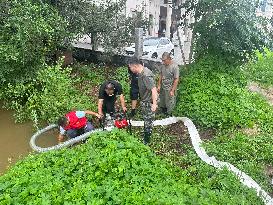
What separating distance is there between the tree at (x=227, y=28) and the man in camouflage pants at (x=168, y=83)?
164 cm

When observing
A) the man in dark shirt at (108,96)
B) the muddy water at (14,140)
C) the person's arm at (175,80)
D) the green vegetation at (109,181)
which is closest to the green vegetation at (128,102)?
the green vegetation at (109,181)

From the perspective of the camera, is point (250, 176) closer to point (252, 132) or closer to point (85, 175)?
point (252, 132)

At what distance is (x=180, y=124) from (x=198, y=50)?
2414 mm

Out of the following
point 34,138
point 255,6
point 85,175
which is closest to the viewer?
point 85,175

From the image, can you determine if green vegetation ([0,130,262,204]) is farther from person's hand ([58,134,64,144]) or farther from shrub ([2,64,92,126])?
shrub ([2,64,92,126])

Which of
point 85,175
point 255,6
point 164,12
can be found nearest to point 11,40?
point 85,175

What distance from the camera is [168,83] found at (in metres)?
9.55

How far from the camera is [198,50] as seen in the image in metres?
10.8

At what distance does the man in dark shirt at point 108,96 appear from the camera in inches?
343

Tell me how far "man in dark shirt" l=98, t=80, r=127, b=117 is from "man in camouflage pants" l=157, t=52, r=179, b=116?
4.09 ft

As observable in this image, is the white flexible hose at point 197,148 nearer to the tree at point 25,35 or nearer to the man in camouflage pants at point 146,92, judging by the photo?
the man in camouflage pants at point 146,92

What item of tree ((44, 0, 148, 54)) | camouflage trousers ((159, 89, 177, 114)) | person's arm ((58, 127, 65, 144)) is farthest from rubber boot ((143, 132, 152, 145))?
tree ((44, 0, 148, 54))

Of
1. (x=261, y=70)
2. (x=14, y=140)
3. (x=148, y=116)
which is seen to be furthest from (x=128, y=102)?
(x=261, y=70)

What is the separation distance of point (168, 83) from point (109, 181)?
4138 millimetres
